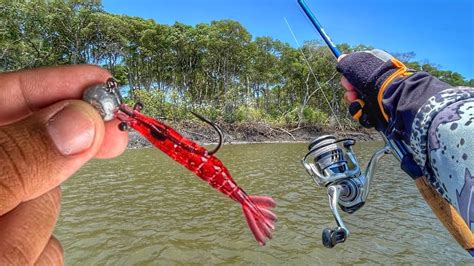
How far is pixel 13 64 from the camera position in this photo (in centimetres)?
2539

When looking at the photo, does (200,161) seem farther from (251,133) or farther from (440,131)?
(251,133)

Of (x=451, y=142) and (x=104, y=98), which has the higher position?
(x=451, y=142)

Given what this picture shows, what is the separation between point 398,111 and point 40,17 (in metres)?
30.0

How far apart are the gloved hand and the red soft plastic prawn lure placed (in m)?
0.80

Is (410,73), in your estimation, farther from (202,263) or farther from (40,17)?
(40,17)

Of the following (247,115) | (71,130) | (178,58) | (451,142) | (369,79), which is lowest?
(247,115)

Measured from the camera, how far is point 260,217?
155 centimetres

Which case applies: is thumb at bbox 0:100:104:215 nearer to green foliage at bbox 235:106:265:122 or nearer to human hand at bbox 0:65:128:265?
human hand at bbox 0:65:128:265

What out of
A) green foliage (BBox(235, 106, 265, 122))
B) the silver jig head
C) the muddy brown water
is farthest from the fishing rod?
Result: green foliage (BBox(235, 106, 265, 122))

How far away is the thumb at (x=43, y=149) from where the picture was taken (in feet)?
2.96

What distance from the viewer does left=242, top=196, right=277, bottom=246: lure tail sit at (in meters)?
1.52

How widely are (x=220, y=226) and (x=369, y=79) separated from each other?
17.1 feet

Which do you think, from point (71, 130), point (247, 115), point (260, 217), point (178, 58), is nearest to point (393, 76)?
point (260, 217)

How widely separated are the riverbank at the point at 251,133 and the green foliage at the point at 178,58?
1039mm
